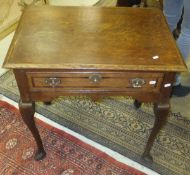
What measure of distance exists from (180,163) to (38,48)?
2.91ft

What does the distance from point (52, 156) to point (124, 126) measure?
42cm

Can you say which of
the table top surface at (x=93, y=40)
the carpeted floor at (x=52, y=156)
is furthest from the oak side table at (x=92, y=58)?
the carpeted floor at (x=52, y=156)

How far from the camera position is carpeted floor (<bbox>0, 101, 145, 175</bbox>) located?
4.29 feet

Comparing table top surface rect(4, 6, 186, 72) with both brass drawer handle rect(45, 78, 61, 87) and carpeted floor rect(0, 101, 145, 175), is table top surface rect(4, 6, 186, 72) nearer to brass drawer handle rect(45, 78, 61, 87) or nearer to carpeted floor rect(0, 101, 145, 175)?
brass drawer handle rect(45, 78, 61, 87)

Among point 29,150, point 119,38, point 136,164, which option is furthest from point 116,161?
point 119,38

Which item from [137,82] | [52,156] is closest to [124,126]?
[52,156]

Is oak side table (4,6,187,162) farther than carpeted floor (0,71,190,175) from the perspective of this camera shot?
A: No

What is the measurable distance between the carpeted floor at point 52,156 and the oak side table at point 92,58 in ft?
0.82

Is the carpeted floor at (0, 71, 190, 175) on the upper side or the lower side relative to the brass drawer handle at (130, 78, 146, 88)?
lower

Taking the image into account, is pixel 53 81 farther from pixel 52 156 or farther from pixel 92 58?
pixel 52 156

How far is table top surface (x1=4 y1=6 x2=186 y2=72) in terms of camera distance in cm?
95

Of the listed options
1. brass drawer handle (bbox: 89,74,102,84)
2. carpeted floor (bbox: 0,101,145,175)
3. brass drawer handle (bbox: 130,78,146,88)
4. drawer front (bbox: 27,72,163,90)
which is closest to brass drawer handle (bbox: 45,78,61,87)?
drawer front (bbox: 27,72,163,90)

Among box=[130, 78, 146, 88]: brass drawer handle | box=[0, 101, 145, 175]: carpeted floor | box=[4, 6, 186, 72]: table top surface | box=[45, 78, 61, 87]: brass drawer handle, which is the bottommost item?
box=[0, 101, 145, 175]: carpeted floor

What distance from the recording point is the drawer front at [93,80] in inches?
38.2
